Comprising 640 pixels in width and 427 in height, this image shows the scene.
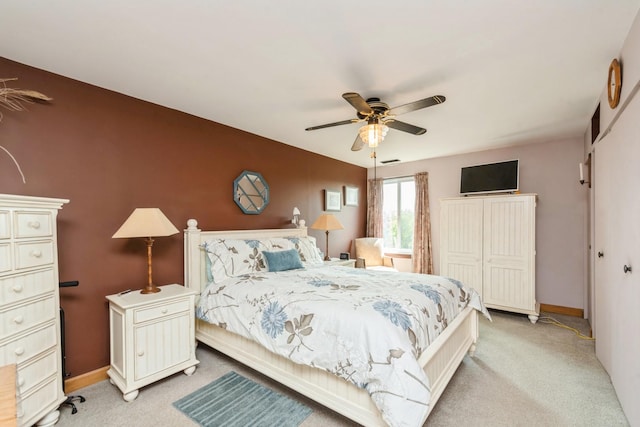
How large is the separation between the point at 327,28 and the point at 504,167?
371cm

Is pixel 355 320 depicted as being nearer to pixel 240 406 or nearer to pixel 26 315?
pixel 240 406

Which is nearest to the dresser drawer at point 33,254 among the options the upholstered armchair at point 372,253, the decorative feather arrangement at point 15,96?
the decorative feather arrangement at point 15,96

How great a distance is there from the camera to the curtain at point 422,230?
5.18m

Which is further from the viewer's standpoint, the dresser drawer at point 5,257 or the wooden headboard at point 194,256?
the wooden headboard at point 194,256

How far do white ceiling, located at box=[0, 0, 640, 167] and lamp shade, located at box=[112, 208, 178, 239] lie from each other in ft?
3.64

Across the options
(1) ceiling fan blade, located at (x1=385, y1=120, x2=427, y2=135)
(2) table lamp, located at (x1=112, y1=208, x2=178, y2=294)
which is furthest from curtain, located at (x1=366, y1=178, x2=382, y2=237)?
(2) table lamp, located at (x1=112, y1=208, x2=178, y2=294)

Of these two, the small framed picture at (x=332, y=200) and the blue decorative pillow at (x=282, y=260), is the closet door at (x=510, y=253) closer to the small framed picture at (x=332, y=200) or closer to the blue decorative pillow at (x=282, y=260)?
the small framed picture at (x=332, y=200)

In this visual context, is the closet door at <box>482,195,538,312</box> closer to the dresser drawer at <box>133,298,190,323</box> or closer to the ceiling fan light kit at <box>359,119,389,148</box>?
the ceiling fan light kit at <box>359,119,389,148</box>

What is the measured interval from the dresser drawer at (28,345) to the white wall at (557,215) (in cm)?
553

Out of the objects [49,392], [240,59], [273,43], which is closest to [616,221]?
[273,43]

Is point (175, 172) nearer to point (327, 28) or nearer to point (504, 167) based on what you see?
point (327, 28)

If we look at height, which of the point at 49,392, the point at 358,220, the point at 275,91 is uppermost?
the point at 275,91

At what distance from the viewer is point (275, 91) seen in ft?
8.46

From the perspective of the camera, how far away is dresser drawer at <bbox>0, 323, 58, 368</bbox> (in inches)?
64.1
